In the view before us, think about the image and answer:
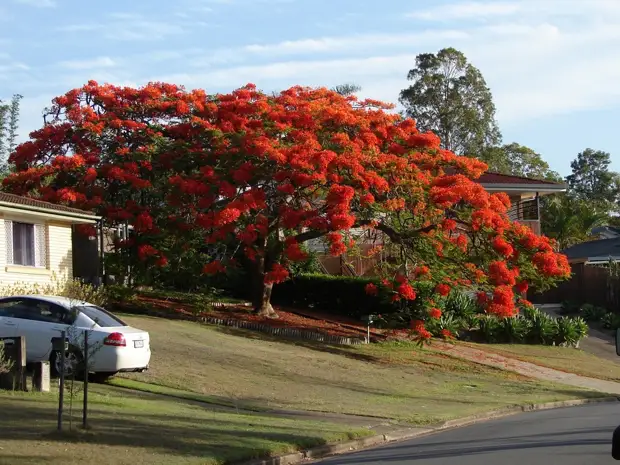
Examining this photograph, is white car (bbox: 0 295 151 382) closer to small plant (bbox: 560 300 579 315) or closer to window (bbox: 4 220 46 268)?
window (bbox: 4 220 46 268)

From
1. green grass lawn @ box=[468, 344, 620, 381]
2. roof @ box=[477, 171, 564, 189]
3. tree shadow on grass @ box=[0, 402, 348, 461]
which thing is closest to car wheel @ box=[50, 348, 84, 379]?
tree shadow on grass @ box=[0, 402, 348, 461]

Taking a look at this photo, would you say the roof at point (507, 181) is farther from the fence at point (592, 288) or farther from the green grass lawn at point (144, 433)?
the green grass lawn at point (144, 433)

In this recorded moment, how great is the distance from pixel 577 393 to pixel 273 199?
10.3 meters

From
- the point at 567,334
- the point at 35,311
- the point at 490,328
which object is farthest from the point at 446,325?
the point at 35,311

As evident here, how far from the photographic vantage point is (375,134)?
91.4ft

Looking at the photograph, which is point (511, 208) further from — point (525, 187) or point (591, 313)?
point (591, 313)

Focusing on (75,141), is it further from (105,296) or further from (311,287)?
(311,287)

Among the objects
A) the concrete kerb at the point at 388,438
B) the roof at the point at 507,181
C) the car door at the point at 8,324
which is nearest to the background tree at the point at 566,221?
the roof at the point at 507,181

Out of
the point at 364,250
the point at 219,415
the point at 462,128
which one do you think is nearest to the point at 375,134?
the point at 364,250

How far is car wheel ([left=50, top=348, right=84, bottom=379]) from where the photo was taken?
14305mm

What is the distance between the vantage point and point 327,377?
22.1 m

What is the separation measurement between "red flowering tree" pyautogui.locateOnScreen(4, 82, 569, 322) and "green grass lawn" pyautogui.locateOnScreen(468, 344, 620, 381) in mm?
2586

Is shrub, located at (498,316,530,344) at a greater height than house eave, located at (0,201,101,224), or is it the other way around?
house eave, located at (0,201,101,224)

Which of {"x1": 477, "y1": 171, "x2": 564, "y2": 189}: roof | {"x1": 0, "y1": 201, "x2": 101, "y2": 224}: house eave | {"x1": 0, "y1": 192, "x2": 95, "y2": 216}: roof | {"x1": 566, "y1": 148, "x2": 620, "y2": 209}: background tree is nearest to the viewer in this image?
{"x1": 0, "y1": 201, "x2": 101, "y2": 224}: house eave
